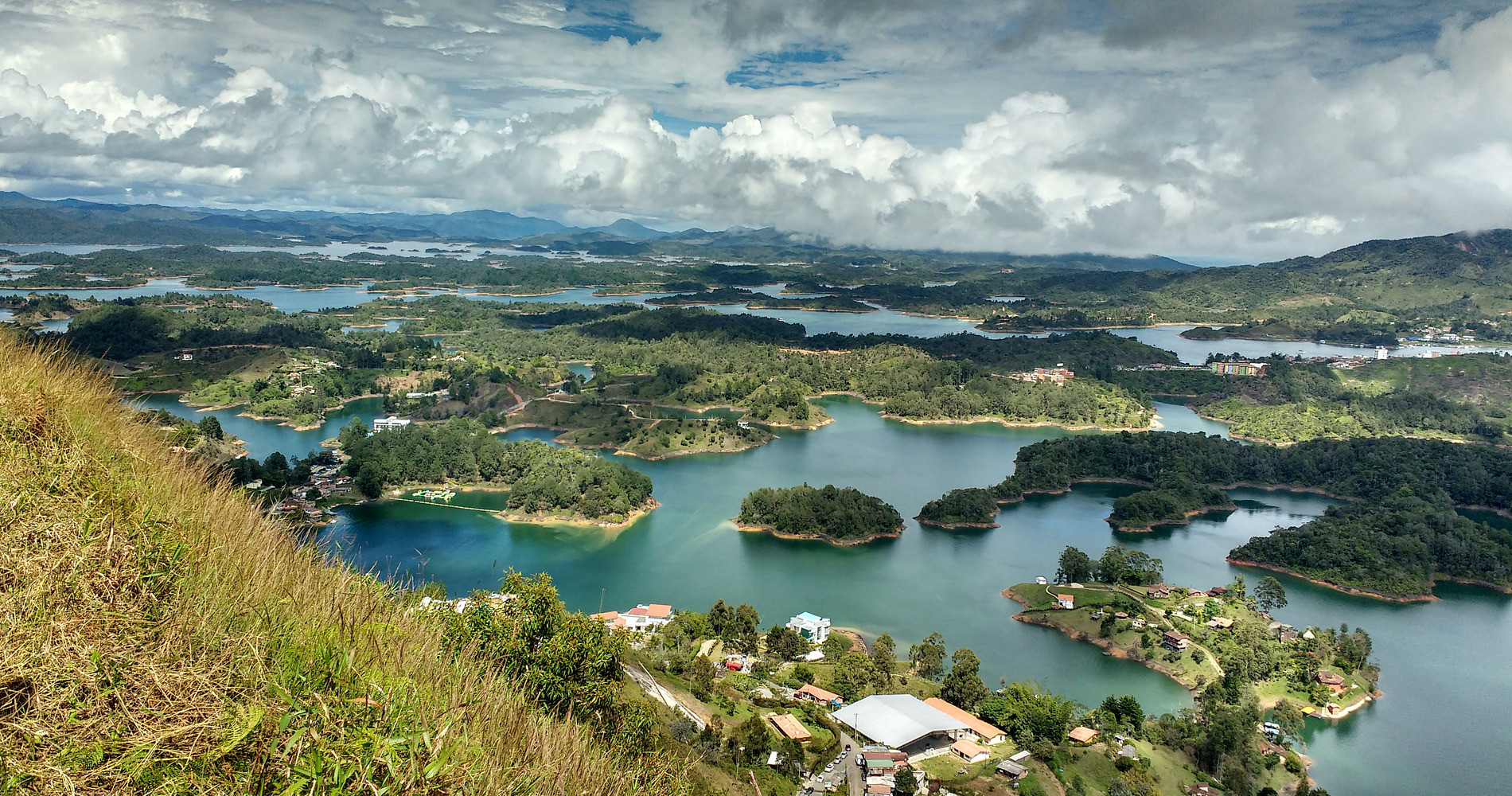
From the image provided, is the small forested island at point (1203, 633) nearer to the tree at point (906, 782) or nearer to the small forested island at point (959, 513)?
the small forested island at point (959, 513)

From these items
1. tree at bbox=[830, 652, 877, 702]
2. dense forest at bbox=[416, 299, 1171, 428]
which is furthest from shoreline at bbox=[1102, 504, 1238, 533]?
tree at bbox=[830, 652, 877, 702]

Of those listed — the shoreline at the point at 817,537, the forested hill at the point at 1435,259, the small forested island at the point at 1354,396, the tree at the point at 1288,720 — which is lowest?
the shoreline at the point at 817,537

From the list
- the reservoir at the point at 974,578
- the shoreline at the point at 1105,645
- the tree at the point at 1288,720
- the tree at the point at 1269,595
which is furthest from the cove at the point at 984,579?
the tree at the point at 1269,595

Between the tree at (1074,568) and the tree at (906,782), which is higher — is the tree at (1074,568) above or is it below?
below

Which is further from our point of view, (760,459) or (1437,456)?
(760,459)

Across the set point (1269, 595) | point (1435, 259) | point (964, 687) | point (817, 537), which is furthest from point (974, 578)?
point (1435, 259)

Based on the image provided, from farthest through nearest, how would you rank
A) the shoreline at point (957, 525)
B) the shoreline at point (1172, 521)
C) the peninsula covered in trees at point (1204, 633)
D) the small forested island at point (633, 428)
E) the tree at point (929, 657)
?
the small forested island at point (633, 428), the shoreline at point (1172, 521), the shoreline at point (957, 525), the peninsula covered in trees at point (1204, 633), the tree at point (929, 657)

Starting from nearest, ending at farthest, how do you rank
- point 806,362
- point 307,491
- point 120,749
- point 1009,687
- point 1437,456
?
point 120,749 → point 1009,687 → point 307,491 → point 1437,456 → point 806,362

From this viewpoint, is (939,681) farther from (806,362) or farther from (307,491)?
(806,362)

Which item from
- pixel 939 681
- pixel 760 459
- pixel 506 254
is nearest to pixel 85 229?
pixel 506 254
